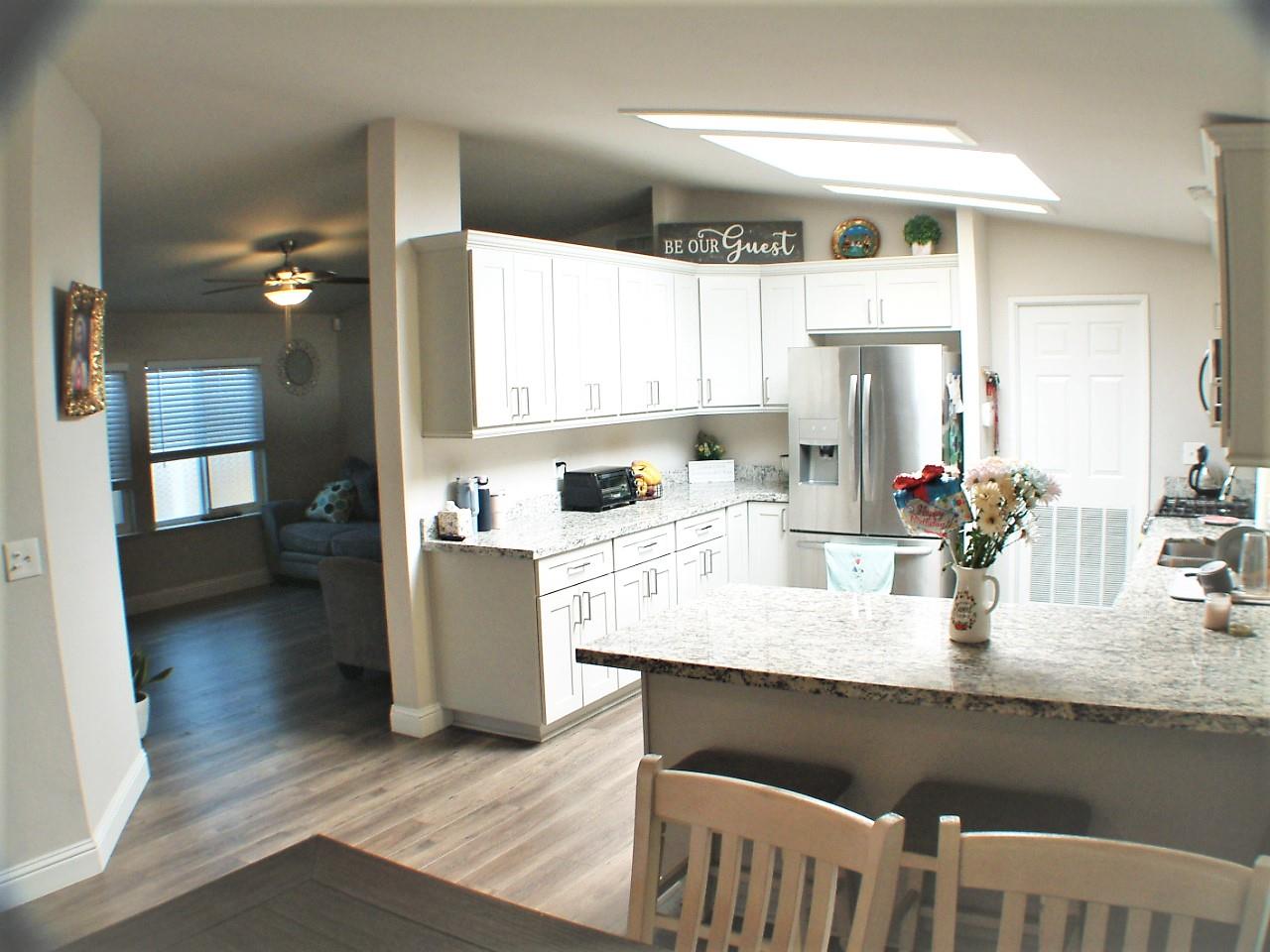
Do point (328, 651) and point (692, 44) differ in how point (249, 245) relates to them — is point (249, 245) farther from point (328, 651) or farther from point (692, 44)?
point (692, 44)

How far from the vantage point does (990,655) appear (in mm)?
2479

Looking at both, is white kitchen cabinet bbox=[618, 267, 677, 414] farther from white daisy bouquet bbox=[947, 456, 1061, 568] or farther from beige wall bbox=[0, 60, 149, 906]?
white daisy bouquet bbox=[947, 456, 1061, 568]

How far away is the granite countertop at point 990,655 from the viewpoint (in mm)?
2141

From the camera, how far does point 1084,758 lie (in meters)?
2.29

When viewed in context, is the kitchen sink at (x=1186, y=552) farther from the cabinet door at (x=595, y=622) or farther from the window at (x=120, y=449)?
the window at (x=120, y=449)

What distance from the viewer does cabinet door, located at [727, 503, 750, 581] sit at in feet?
18.2

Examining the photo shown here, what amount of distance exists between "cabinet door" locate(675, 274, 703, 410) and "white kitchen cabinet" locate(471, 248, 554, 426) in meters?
1.13

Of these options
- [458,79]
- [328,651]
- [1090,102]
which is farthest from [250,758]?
[1090,102]

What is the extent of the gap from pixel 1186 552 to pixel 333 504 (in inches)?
238

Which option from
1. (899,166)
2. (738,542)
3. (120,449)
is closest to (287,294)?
(120,449)

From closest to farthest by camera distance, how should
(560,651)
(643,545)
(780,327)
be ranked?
(560,651) → (643,545) → (780,327)

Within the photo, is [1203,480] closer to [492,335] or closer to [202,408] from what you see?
[492,335]

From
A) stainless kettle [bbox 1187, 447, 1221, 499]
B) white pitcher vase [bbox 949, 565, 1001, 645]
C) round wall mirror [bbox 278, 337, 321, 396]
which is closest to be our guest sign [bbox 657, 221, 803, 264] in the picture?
stainless kettle [bbox 1187, 447, 1221, 499]

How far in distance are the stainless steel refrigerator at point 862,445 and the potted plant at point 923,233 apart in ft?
2.23
